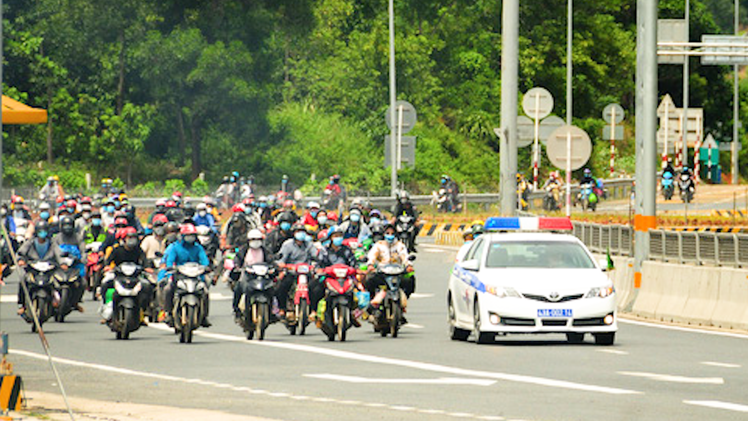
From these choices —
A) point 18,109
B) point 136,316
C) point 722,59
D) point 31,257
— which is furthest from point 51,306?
point 722,59

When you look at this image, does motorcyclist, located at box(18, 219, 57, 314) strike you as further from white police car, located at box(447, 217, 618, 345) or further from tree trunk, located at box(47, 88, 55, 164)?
tree trunk, located at box(47, 88, 55, 164)

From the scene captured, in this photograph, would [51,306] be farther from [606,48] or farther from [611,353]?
[606,48]

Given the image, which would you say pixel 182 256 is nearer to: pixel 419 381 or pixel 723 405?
pixel 419 381

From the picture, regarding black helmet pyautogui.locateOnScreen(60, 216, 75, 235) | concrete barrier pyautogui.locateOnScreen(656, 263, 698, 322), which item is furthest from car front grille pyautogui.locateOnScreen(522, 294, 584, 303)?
black helmet pyautogui.locateOnScreen(60, 216, 75, 235)

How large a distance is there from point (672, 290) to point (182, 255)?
7818 millimetres

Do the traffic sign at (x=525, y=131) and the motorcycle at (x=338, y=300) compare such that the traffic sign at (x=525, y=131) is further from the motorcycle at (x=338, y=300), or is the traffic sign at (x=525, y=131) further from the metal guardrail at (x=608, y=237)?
the motorcycle at (x=338, y=300)

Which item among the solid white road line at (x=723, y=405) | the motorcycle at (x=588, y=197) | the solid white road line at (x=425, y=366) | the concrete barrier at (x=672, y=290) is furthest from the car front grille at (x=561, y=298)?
the motorcycle at (x=588, y=197)

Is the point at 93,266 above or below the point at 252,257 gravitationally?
below

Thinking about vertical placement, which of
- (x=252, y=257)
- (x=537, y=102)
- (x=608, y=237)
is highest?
(x=537, y=102)

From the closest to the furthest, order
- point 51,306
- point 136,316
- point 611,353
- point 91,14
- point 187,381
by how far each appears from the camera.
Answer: point 187,381 → point 611,353 → point 136,316 → point 51,306 → point 91,14

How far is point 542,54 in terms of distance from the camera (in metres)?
90.3

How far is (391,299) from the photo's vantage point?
26.1m

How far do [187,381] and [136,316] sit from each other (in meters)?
7.26

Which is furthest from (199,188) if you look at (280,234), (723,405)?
(723,405)
